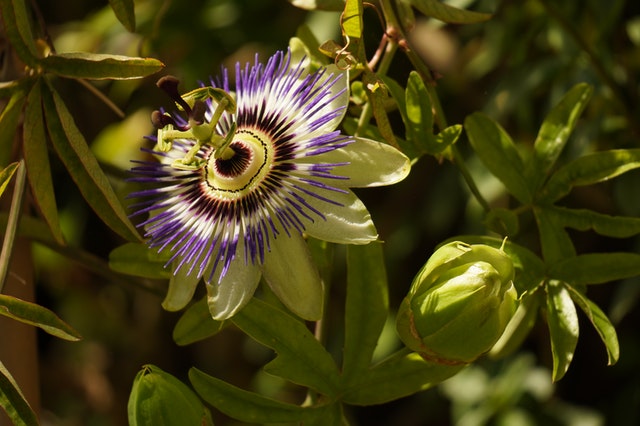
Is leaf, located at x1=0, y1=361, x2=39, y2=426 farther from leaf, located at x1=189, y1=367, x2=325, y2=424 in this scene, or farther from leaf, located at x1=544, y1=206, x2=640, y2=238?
leaf, located at x1=544, y1=206, x2=640, y2=238

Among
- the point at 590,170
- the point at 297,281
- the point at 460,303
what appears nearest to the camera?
the point at 460,303

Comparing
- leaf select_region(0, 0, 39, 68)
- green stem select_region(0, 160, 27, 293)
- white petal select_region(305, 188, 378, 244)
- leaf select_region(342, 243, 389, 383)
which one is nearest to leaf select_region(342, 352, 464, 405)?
leaf select_region(342, 243, 389, 383)

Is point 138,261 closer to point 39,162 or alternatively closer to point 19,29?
point 39,162

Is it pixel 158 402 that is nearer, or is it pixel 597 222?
pixel 158 402

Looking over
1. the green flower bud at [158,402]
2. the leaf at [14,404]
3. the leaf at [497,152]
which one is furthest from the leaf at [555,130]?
the leaf at [14,404]

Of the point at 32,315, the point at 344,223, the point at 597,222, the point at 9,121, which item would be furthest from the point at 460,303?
the point at 9,121

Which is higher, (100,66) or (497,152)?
(100,66)

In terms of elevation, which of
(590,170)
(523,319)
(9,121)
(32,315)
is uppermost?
(9,121)

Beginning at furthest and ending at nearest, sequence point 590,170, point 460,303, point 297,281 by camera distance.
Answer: point 590,170
point 297,281
point 460,303
